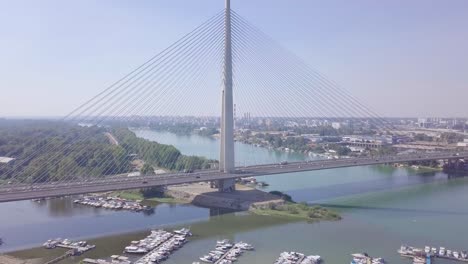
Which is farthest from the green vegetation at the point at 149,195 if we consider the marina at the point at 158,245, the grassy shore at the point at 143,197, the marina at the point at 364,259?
the marina at the point at 364,259

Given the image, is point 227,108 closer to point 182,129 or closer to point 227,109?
point 227,109

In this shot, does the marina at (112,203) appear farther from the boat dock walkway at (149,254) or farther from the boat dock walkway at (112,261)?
the boat dock walkway at (112,261)

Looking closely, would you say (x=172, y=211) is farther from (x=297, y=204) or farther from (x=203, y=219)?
(x=297, y=204)

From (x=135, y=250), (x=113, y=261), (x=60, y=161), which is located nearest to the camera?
(x=113, y=261)

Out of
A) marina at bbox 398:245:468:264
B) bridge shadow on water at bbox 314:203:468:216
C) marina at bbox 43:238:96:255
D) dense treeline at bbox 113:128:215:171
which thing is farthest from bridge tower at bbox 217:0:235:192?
marina at bbox 398:245:468:264

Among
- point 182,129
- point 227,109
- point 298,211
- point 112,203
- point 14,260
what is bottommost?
point 14,260

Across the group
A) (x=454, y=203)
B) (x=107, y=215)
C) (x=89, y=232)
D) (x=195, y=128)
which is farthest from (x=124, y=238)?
(x=195, y=128)

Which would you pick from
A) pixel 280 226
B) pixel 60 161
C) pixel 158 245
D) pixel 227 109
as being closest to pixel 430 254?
pixel 280 226
